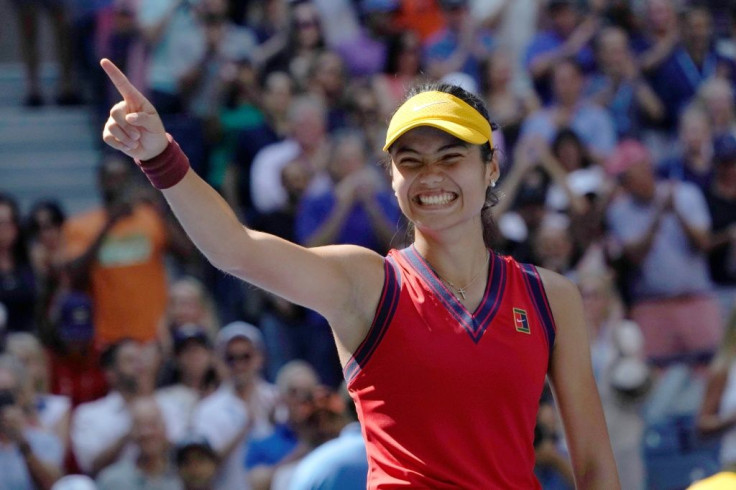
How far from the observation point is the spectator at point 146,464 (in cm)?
588

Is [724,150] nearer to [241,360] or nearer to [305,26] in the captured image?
[305,26]

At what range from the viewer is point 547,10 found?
9.54 meters

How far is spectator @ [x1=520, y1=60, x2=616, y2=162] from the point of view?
845 centimetres

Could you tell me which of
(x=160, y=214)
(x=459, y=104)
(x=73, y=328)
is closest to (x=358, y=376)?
(x=459, y=104)

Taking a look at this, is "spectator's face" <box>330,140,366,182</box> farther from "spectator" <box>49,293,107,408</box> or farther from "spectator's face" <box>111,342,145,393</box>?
"spectator's face" <box>111,342,145,393</box>

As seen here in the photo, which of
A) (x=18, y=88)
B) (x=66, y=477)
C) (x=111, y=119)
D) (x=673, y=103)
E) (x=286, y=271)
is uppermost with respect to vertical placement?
(x=18, y=88)

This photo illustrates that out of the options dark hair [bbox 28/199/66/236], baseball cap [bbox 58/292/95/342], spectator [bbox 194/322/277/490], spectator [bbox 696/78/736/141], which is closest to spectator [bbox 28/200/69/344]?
dark hair [bbox 28/199/66/236]

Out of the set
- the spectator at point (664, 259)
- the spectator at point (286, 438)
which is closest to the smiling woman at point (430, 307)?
the spectator at point (286, 438)

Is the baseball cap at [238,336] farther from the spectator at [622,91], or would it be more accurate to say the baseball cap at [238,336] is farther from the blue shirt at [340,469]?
the spectator at [622,91]

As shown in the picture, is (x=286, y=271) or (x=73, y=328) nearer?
(x=286, y=271)

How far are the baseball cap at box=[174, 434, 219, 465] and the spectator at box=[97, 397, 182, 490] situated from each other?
0.20 ft

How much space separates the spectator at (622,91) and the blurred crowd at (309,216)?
15 mm

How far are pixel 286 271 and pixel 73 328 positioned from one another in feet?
14.1

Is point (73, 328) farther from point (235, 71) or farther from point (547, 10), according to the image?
point (547, 10)
